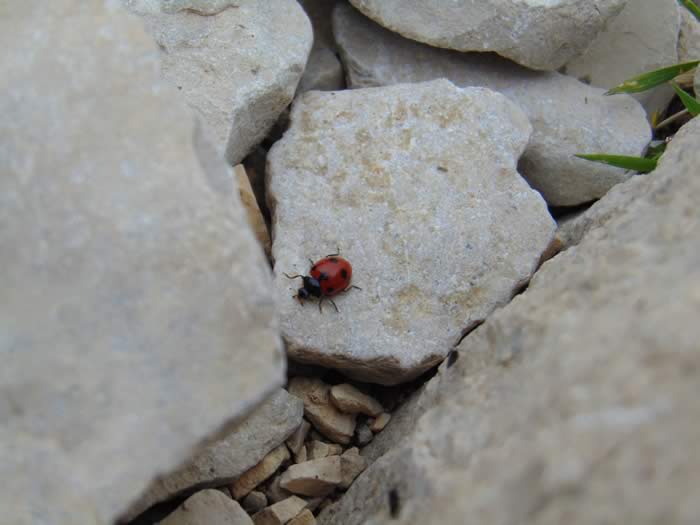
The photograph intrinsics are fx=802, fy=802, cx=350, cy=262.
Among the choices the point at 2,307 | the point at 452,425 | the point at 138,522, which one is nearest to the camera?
the point at 2,307

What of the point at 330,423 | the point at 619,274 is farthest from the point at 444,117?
the point at 619,274

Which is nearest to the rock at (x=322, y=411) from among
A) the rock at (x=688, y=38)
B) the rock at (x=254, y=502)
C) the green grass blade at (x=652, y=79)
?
the rock at (x=254, y=502)

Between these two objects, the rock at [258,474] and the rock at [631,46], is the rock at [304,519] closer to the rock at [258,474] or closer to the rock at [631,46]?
the rock at [258,474]

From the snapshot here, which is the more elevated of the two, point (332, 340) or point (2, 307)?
point (2, 307)

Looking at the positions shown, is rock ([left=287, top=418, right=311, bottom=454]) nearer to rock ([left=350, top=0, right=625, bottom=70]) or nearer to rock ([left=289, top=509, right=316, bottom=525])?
rock ([left=289, top=509, right=316, bottom=525])

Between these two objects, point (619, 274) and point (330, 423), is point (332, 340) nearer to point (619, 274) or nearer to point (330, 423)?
point (330, 423)

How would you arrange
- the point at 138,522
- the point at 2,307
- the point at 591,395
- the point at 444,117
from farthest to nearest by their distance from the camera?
the point at 444,117, the point at 138,522, the point at 2,307, the point at 591,395

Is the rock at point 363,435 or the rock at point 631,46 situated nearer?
the rock at point 363,435
